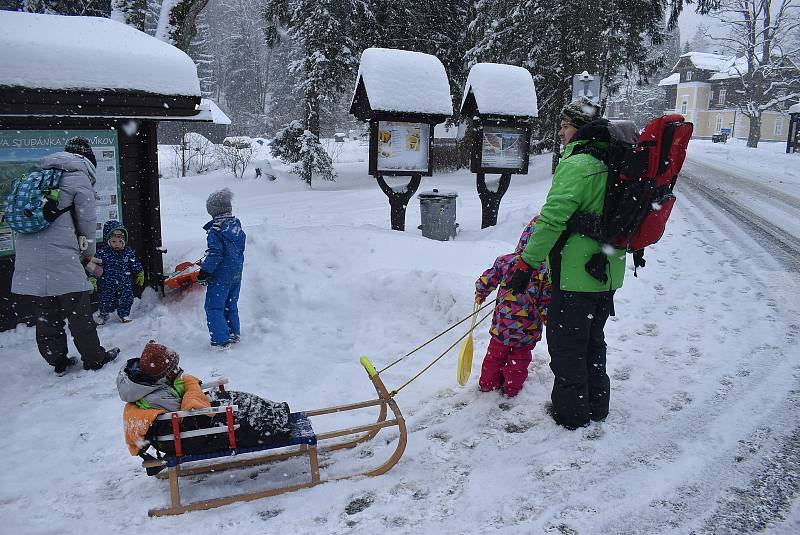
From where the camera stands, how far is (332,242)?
8.19 m

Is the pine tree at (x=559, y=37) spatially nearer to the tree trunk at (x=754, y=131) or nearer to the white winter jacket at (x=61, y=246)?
the white winter jacket at (x=61, y=246)

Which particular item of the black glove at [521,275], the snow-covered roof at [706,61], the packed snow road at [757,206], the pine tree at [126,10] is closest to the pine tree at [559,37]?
the packed snow road at [757,206]

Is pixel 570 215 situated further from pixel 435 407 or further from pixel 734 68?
pixel 734 68

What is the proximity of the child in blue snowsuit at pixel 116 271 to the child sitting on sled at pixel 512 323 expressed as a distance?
412cm

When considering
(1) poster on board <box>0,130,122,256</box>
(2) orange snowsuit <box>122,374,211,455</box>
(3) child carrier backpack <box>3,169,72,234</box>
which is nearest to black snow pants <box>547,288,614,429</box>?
(2) orange snowsuit <box>122,374,211,455</box>

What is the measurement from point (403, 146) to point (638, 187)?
279 inches

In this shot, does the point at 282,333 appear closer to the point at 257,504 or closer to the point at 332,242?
the point at 332,242

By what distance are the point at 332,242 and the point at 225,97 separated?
2422 inches

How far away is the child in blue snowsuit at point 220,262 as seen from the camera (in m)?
5.67

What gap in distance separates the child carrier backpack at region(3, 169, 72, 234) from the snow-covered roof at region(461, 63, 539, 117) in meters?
7.93

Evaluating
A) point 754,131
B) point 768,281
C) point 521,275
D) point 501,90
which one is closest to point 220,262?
point 521,275

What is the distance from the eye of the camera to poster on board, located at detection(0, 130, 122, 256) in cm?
578

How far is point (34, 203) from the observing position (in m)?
4.79

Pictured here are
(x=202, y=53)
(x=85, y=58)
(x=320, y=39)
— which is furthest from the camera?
(x=202, y=53)
